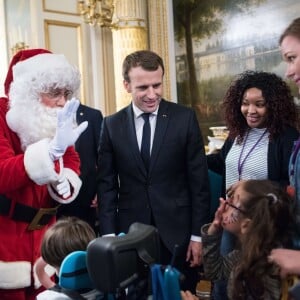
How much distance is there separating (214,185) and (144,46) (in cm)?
346

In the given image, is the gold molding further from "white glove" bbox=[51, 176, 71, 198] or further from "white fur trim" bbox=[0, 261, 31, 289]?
"white fur trim" bbox=[0, 261, 31, 289]

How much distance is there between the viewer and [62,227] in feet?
5.61

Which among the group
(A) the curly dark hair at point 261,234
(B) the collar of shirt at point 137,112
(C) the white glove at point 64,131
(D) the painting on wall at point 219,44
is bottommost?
(A) the curly dark hair at point 261,234

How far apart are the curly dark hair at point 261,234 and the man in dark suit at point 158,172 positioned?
0.58 metres

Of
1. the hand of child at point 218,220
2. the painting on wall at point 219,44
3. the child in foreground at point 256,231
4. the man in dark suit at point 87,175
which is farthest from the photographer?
the painting on wall at point 219,44

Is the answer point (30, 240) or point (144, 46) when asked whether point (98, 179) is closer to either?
point (30, 240)

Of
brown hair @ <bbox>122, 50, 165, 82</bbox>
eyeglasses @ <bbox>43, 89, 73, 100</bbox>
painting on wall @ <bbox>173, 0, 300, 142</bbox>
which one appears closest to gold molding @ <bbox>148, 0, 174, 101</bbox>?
painting on wall @ <bbox>173, 0, 300, 142</bbox>

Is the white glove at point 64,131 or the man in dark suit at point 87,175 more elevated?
the white glove at point 64,131

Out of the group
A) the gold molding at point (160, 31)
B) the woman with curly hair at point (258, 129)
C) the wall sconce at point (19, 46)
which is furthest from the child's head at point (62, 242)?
the wall sconce at point (19, 46)

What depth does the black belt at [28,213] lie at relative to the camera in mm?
2053

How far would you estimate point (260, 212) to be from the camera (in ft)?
5.77

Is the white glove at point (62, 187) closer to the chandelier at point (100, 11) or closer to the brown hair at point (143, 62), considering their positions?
the brown hair at point (143, 62)

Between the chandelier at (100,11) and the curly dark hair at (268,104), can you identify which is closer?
the curly dark hair at (268,104)

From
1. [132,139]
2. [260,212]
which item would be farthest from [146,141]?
[260,212]
